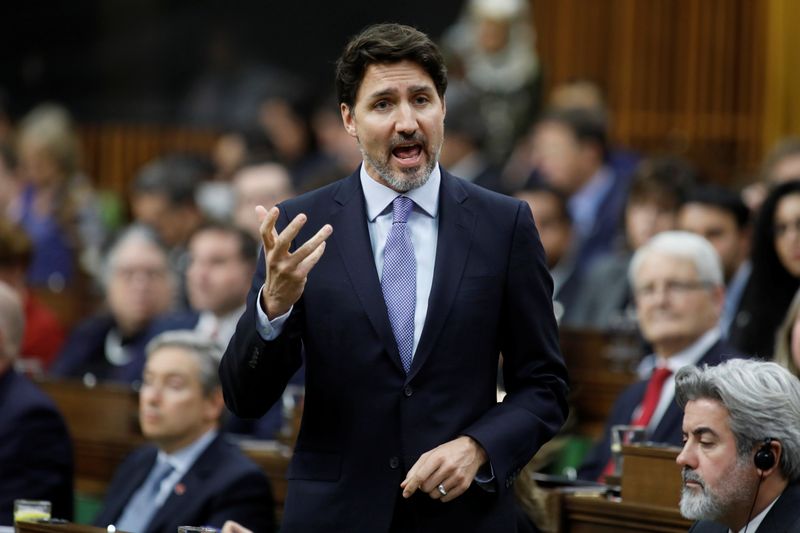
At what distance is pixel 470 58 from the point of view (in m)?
8.84

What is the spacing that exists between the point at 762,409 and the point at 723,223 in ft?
8.98

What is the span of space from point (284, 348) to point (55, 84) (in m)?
9.77

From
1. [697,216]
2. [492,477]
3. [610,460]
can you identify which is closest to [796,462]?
[492,477]

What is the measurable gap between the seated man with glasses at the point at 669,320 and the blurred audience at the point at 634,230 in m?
1.14

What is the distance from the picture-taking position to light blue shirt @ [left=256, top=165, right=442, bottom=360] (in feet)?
9.59

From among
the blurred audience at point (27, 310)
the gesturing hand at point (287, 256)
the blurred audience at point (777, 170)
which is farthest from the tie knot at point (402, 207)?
the blurred audience at point (27, 310)

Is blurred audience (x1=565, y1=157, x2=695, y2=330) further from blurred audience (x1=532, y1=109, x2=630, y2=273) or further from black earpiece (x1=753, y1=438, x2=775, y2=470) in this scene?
black earpiece (x1=753, y1=438, x2=775, y2=470)

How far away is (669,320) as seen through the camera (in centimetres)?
474

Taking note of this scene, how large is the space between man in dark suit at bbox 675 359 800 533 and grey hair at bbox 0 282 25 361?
2520 millimetres

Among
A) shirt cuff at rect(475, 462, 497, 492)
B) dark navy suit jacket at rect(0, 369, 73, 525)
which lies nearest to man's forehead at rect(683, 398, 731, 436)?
shirt cuff at rect(475, 462, 497, 492)

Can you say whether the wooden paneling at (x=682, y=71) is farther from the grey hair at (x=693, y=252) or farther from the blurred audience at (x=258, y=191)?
the grey hair at (x=693, y=252)

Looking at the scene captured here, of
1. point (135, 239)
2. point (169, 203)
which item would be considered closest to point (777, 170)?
point (135, 239)

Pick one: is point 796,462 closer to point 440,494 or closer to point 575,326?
point 440,494

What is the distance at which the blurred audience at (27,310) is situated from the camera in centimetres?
675
